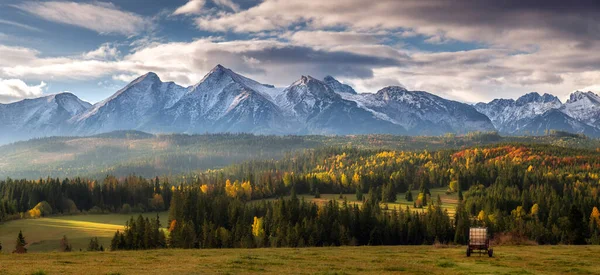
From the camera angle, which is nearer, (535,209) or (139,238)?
(139,238)

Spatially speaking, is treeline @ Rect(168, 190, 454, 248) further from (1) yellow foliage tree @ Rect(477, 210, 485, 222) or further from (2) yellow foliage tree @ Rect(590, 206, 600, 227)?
(2) yellow foliage tree @ Rect(590, 206, 600, 227)

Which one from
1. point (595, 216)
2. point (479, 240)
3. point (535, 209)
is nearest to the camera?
point (479, 240)

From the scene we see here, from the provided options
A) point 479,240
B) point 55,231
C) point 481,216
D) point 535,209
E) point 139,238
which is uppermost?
point 479,240

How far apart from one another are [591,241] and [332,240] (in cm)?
6670

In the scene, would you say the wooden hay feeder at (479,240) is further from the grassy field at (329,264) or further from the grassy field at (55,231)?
the grassy field at (55,231)

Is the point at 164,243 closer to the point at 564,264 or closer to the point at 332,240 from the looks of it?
the point at 332,240

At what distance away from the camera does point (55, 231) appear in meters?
163

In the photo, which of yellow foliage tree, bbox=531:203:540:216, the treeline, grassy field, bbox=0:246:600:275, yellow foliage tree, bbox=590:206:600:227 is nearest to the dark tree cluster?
the treeline

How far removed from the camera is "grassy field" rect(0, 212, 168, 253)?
142 metres

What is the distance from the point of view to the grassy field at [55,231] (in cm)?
14212

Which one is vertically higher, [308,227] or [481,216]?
[481,216]

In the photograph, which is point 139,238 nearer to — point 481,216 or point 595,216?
point 481,216

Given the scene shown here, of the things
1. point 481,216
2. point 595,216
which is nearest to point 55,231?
point 481,216

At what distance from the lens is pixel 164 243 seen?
122 m
